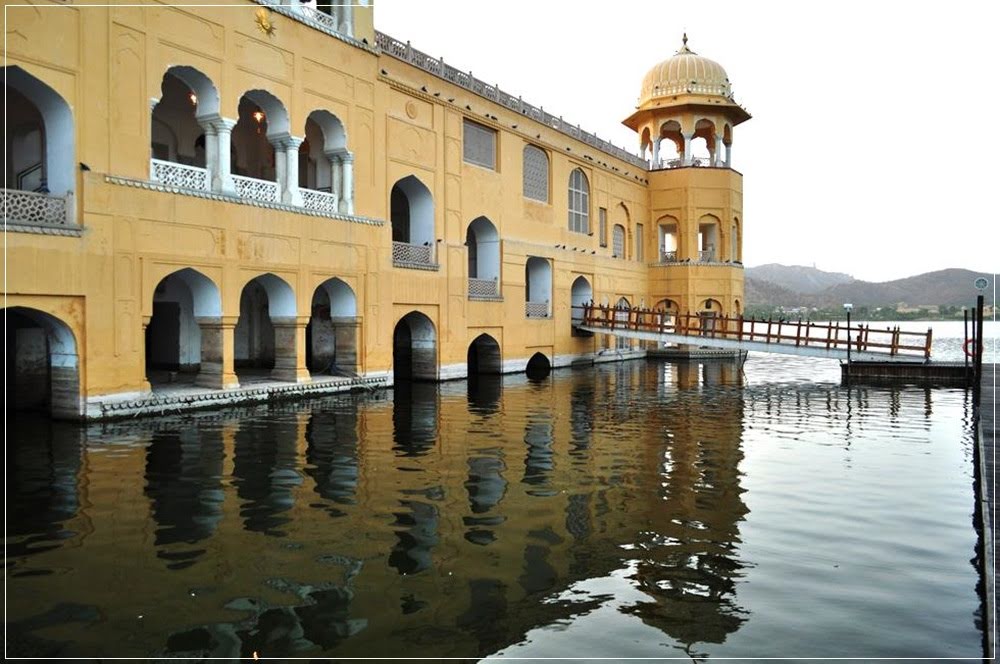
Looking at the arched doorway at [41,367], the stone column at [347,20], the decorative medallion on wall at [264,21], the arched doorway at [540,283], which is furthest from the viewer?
the arched doorway at [540,283]

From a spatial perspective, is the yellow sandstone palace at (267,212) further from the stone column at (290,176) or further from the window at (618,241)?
the window at (618,241)

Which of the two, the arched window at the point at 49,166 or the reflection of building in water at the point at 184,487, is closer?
the reflection of building in water at the point at 184,487

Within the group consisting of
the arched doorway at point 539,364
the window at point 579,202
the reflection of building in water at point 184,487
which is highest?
the window at point 579,202

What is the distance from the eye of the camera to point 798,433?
13969 mm

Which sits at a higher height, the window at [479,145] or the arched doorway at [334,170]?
the window at [479,145]

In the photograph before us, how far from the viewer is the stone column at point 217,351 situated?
17.0 metres

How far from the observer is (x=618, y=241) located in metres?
37.2

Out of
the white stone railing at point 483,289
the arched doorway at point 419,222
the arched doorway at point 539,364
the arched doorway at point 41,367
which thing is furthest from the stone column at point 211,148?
the arched doorway at point 539,364

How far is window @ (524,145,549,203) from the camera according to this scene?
29.1 metres

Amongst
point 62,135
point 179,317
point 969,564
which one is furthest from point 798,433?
point 179,317

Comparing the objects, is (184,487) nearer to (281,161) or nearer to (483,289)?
(281,161)

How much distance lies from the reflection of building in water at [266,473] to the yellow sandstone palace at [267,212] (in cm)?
343

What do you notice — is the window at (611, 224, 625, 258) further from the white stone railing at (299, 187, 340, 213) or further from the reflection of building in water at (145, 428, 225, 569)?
the reflection of building in water at (145, 428, 225, 569)

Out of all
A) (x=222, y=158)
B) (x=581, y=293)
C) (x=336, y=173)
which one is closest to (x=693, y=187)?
(x=581, y=293)
